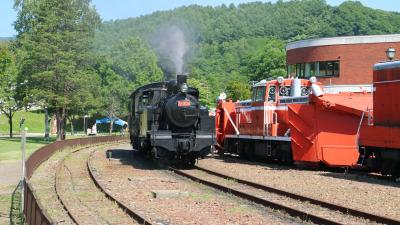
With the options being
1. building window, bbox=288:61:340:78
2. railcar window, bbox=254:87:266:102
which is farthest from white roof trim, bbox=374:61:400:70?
building window, bbox=288:61:340:78

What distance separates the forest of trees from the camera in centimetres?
4791

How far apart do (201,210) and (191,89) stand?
10.6 m

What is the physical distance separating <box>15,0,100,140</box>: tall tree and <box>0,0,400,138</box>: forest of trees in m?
0.09

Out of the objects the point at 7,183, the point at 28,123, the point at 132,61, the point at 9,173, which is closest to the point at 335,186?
the point at 7,183

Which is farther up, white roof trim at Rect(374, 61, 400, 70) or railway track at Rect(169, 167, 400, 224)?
white roof trim at Rect(374, 61, 400, 70)

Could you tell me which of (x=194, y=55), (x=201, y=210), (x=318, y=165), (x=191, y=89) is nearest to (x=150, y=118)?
(x=191, y=89)

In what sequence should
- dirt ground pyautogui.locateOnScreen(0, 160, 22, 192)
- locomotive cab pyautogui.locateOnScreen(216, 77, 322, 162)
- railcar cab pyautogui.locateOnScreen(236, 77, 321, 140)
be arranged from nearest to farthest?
dirt ground pyautogui.locateOnScreen(0, 160, 22, 192), locomotive cab pyautogui.locateOnScreen(216, 77, 322, 162), railcar cab pyautogui.locateOnScreen(236, 77, 321, 140)

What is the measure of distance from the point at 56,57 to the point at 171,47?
698 inches

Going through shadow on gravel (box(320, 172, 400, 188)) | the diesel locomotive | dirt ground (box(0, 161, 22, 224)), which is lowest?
dirt ground (box(0, 161, 22, 224))

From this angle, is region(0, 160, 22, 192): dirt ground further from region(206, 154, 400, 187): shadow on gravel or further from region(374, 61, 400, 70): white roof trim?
region(374, 61, 400, 70): white roof trim

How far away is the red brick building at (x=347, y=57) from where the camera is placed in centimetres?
4800

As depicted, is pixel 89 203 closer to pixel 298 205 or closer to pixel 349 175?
pixel 298 205

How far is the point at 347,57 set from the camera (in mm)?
48875

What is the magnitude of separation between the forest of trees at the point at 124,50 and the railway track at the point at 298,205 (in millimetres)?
17995
